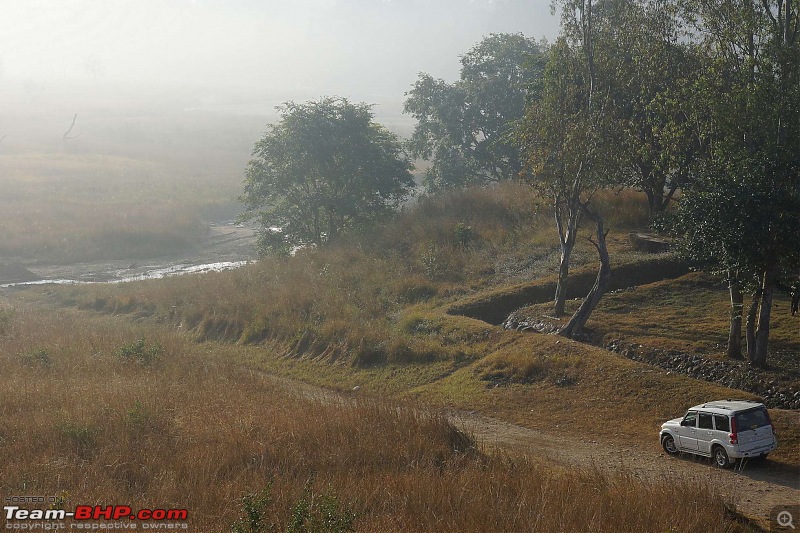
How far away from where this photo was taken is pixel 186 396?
15.3 meters

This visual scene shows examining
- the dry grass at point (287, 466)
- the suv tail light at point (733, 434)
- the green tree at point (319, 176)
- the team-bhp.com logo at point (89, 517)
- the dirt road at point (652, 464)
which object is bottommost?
the dirt road at point (652, 464)

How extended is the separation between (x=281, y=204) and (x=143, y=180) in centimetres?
4373

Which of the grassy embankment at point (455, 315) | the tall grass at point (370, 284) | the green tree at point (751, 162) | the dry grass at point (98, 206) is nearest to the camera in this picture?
the green tree at point (751, 162)

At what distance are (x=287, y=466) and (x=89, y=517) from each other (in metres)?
3.18

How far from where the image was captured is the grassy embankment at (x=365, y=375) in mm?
9836

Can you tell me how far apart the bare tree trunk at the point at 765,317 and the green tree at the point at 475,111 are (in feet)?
105

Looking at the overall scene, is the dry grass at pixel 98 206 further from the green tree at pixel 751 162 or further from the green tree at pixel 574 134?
the green tree at pixel 751 162

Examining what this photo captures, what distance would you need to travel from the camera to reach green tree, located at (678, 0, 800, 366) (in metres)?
15.6

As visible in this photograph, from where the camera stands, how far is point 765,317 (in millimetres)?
16344

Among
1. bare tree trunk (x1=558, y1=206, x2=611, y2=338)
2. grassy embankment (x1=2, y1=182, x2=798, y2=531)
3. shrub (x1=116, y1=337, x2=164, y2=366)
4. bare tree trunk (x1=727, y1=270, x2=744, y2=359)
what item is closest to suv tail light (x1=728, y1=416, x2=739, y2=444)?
grassy embankment (x1=2, y1=182, x2=798, y2=531)

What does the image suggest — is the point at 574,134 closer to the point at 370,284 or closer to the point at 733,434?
the point at 733,434

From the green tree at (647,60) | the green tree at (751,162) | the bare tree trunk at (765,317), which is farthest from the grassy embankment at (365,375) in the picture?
the green tree at (647,60)

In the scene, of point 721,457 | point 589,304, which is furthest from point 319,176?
point 721,457

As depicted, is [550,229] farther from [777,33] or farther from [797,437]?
[797,437]
